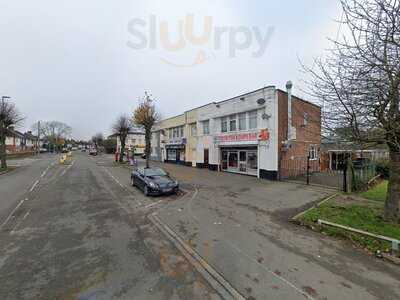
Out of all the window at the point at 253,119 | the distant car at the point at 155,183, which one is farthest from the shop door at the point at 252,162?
the distant car at the point at 155,183

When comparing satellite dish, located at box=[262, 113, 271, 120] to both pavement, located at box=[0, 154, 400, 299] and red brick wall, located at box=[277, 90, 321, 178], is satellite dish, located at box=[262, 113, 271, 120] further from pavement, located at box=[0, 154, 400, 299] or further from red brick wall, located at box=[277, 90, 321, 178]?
pavement, located at box=[0, 154, 400, 299]

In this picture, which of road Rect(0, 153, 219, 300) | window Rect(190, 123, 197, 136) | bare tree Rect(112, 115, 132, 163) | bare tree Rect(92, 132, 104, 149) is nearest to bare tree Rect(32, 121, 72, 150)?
bare tree Rect(92, 132, 104, 149)

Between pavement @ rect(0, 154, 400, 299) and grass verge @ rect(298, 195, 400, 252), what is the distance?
450 mm

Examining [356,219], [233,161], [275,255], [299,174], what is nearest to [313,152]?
[299,174]

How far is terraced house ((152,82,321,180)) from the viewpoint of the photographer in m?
17.0

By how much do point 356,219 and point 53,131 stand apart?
4291 inches

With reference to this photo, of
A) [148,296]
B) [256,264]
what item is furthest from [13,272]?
[256,264]

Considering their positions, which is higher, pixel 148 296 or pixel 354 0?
pixel 354 0

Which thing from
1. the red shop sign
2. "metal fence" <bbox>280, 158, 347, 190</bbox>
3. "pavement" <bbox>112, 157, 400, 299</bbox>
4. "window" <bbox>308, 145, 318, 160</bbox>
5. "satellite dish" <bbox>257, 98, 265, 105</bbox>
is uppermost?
"satellite dish" <bbox>257, 98, 265, 105</bbox>

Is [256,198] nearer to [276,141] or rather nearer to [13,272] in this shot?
[276,141]

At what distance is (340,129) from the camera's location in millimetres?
6809

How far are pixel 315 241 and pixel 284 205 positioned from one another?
370 centimetres

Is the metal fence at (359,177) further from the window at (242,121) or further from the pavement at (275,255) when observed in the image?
the window at (242,121)

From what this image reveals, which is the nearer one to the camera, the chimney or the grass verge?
the grass verge
